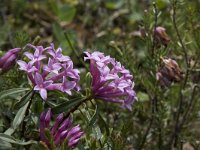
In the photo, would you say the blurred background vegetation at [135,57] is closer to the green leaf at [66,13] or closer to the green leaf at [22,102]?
the green leaf at [66,13]

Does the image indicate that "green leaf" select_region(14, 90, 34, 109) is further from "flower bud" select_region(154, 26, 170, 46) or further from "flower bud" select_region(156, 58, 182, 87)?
"flower bud" select_region(154, 26, 170, 46)

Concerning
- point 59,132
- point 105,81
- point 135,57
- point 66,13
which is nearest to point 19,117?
point 59,132

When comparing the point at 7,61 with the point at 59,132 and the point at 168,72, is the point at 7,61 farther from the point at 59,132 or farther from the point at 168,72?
the point at 168,72

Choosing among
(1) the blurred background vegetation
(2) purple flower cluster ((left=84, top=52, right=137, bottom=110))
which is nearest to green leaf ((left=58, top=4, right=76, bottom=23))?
(1) the blurred background vegetation

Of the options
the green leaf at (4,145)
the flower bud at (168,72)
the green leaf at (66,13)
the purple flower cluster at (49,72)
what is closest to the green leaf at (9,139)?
the green leaf at (4,145)

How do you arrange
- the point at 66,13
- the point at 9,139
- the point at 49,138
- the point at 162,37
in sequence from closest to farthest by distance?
1. the point at 49,138
2. the point at 9,139
3. the point at 162,37
4. the point at 66,13

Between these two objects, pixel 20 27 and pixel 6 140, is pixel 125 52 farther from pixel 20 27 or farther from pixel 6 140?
pixel 20 27

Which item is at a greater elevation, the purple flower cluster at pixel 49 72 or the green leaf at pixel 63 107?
the purple flower cluster at pixel 49 72
